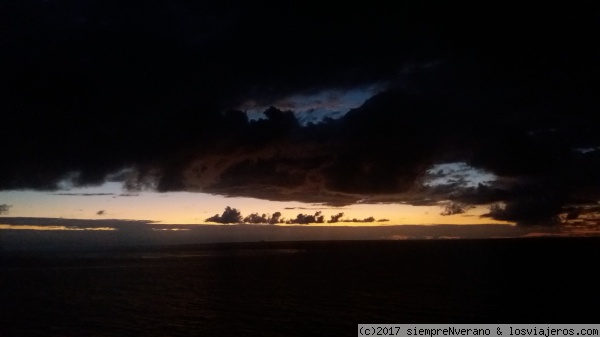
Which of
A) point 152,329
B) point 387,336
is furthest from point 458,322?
point 152,329

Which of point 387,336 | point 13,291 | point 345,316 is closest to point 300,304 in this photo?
point 345,316

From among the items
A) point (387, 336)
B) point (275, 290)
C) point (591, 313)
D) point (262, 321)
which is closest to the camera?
point (387, 336)

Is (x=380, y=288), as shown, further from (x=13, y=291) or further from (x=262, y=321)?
(x=13, y=291)

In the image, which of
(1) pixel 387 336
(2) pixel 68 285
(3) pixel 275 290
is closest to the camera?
(1) pixel 387 336

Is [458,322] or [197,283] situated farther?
[197,283]

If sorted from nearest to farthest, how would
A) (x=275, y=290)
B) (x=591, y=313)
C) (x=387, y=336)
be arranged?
(x=387, y=336)
(x=591, y=313)
(x=275, y=290)

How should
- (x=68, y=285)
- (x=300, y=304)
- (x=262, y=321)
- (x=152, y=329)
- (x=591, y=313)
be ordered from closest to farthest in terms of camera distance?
(x=152, y=329)
(x=262, y=321)
(x=591, y=313)
(x=300, y=304)
(x=68, y=285)

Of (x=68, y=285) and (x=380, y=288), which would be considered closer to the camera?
(x=380, y=288)

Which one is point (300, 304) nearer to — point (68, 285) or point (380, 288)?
point (380, 288)
